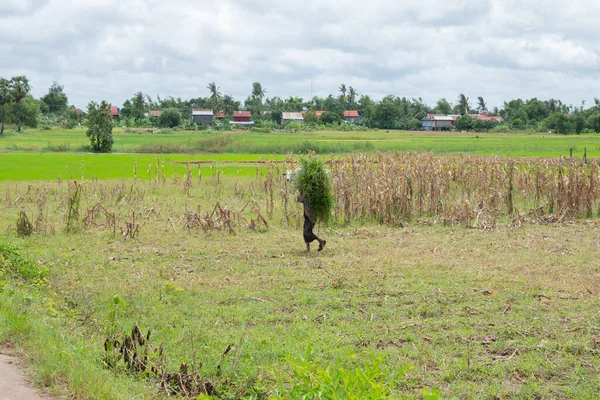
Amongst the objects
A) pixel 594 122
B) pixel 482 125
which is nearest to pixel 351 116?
pixel 482 125

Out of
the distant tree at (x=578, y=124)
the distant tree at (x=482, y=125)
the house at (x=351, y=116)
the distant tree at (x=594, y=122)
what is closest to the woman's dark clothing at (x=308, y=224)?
the distant tree at (x=578, y=124)

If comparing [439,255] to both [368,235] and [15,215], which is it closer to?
[368,235]

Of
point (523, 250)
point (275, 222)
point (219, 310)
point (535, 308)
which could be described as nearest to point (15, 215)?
point (275, 222)

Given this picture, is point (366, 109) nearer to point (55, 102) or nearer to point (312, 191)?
point (55, 102)

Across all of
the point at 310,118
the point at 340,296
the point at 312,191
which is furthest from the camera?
the point at 310,118

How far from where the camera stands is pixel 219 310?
7969mm

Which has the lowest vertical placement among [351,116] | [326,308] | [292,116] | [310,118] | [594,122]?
[326,308]

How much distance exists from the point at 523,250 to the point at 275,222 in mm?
6219

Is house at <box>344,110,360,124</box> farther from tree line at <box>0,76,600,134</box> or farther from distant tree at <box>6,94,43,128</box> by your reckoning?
distant tree at <box>6,94,43,128</box>

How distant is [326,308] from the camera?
8055 mm

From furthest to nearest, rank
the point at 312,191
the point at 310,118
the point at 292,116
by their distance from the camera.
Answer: the point at 292,116 < the point at 310,118 < the point at 312,191

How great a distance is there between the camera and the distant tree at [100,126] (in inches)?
1735

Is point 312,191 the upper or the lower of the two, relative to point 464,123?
lower

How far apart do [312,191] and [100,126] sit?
1417 inches
